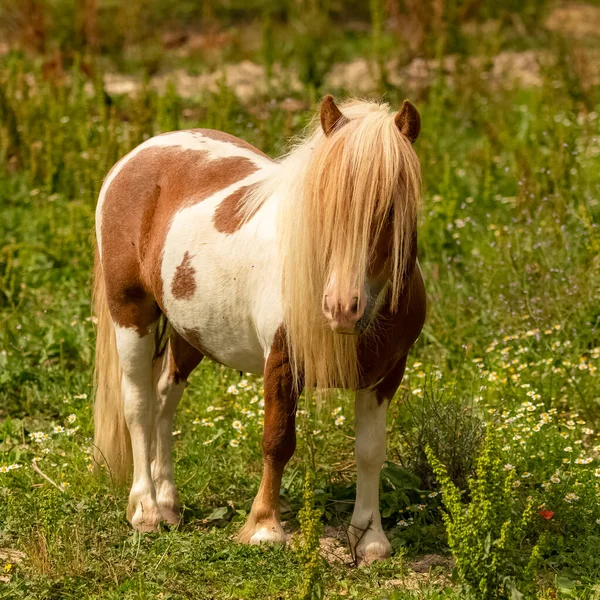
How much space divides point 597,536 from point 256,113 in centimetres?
501

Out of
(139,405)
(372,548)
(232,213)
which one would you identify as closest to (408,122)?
(232,213)

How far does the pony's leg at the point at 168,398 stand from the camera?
163 inches

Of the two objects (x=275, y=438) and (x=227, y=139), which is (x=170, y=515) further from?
(x=227, y=139)

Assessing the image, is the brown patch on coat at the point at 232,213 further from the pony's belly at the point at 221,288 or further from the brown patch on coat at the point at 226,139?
the brown patch on coat at the point at 226,139

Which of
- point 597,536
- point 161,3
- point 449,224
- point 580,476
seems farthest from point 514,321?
point 161,3

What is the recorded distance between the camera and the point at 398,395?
4.71 metres

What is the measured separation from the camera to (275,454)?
3.53m

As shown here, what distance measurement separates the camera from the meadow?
11.2ft

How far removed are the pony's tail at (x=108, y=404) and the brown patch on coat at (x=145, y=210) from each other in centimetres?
18

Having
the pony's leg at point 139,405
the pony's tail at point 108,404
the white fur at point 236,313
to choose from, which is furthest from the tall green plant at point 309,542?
the pony's tail at point 108,404

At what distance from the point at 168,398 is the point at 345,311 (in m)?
1.46

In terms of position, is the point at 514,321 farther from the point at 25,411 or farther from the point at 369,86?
the point at 369,86

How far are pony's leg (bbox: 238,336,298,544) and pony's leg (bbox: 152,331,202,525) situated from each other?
2.06ft

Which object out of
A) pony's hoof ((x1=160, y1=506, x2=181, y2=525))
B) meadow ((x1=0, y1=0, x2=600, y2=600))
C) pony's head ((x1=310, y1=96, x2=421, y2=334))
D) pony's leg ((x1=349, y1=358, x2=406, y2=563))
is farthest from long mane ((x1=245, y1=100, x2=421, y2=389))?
pony's hoof ((x1=160, y1=506, x2=181, y2=525))
